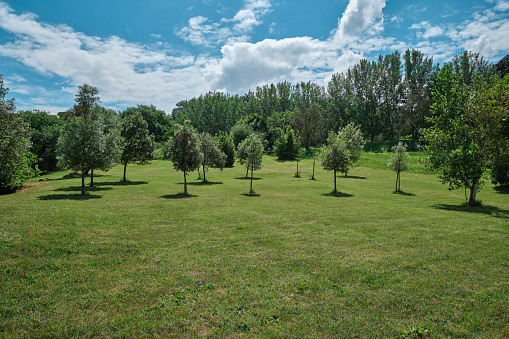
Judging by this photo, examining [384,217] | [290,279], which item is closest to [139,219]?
[290,279]

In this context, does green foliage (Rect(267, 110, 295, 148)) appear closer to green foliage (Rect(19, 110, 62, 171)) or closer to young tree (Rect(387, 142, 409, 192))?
young tree (Rect(387, 142, 409, 192))

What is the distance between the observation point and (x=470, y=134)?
25891 millimetres

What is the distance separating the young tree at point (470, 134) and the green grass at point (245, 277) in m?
9.22

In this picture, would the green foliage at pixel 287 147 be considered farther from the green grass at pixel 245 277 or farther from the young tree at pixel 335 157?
the green grass at pixel 245 277

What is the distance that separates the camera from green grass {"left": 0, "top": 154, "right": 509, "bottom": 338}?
648 cm

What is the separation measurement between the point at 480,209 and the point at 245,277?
993 inches

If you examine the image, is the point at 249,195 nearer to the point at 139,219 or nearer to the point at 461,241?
the point at 139,219

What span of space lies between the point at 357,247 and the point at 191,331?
8915mm

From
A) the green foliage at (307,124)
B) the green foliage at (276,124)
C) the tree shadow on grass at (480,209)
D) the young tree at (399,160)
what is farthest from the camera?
the green foliage at (276,124)

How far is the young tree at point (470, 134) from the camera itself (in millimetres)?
24734

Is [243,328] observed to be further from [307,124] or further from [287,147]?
[307,124]

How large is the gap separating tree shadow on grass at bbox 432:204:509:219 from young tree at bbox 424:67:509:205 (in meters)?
1.55

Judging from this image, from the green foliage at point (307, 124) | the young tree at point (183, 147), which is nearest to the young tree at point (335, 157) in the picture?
the young tree at point (183, 147)

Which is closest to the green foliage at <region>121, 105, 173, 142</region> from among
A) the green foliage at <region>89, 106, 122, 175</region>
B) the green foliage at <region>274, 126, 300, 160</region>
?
the green foliage at <region>274, 126, 300, 160</region>
